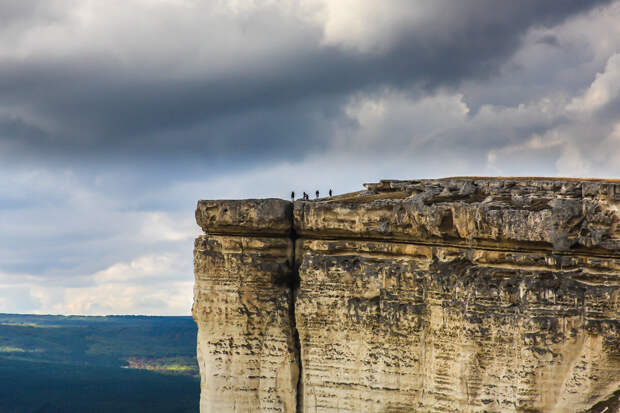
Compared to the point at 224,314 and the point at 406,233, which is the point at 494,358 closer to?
the point at 406,233

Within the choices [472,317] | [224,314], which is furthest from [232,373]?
[472,317]

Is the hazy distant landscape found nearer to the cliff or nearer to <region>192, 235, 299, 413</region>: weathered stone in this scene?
<region>192, 235, 299, 413</region>: weathered stone

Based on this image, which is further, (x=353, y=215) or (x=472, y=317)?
(x=353, y=215)

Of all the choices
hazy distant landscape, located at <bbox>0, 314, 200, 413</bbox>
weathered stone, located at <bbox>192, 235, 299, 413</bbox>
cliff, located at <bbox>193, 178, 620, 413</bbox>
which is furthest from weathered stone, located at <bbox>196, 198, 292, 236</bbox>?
hazy distant landscape, located at <bbox>0, 314, 200, 413</bbox>

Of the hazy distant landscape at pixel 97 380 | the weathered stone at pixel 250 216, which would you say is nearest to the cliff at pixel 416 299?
the weathered stone at pixel 250 216

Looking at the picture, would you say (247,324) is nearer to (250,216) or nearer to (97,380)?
(250,216)

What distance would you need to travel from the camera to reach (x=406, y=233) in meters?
26.2

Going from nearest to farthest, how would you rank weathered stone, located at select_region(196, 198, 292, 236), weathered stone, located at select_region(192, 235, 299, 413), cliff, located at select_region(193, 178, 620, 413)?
cliff, located at select_region(193, 178, 620, 413) < weathered stone, located at select_region(192, 235, 299, 413) < weathered stone, located at select_region(196, 198, 292, 236)

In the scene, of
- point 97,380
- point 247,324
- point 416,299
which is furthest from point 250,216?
point 97,380

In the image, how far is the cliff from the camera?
2305cm

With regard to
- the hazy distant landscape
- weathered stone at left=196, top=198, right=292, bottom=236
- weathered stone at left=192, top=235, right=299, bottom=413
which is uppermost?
weathered stone at left=196, top=198, right=292, bottom=236

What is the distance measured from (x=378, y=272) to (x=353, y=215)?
2.03m

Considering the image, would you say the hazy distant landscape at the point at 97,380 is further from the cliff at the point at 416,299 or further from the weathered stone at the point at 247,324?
the cliff at the point at 416,299

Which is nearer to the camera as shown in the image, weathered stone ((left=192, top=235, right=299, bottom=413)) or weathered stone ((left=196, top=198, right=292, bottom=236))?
weathered stone ((left=192, top=235, right=299, bottom=413))
